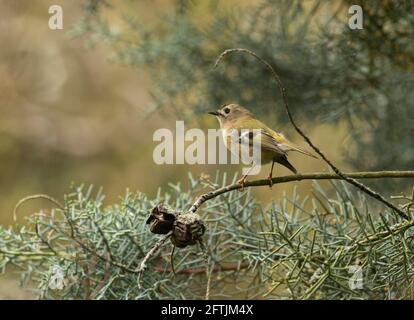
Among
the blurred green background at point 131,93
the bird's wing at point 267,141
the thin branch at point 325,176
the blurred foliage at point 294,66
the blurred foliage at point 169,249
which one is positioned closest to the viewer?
the thin branch at point 325,176

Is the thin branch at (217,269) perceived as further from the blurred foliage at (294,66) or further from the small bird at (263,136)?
the blurred foliage at (294,66)

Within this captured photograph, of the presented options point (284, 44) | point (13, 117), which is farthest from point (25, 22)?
point (284, 44)

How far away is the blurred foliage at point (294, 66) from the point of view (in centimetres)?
163

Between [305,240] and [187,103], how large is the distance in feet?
3.06

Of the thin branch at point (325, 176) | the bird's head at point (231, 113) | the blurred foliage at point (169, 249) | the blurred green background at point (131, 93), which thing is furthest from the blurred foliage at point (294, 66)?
the thin branch at point (325, 176)

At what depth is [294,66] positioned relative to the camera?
1.78 meters

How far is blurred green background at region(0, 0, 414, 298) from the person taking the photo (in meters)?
1.80

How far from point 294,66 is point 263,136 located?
0.60 m

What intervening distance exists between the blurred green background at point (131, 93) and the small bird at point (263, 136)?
0.37 metres

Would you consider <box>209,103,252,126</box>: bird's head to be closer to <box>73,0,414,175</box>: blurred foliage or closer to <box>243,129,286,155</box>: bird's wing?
<box>243,129,286,155</box>: bird's wing

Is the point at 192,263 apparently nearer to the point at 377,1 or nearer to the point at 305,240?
the point at 305,240

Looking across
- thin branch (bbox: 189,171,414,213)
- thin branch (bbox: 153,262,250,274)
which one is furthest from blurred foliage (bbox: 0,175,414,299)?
thin branch (bbox: 189,171,414,213)
